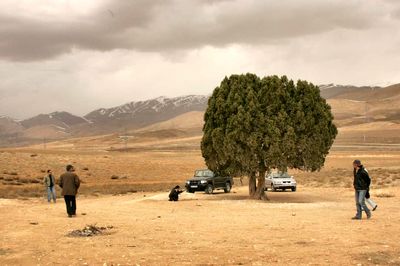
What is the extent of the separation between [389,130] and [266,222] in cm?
15259

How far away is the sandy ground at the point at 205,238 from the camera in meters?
11.8

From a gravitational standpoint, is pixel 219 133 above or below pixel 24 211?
above

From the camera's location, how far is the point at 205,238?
48.6ft

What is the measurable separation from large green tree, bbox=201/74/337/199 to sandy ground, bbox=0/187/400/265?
6.64 meters

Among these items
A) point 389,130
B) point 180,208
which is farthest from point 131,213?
Result: point 389,130

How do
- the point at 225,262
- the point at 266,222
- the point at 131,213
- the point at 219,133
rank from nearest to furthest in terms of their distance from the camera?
the point at 225,262, the point at 266,222, the point at 131,213, the point at 219,133

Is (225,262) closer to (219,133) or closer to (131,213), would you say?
(131,213)

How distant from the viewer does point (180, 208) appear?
1010 inches

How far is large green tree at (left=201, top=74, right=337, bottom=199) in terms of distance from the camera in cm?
2952

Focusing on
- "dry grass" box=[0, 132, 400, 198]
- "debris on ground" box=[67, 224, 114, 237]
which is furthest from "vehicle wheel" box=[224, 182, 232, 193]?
"debris on ground" box=[67, 224, 114, 237]

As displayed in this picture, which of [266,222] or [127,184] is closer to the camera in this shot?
[266,222]

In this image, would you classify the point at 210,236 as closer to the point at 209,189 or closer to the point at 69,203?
the point at 69,203

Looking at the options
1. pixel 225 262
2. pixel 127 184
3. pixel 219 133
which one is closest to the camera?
pixel 225 262

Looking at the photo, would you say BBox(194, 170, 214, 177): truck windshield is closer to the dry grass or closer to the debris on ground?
the dry grass
